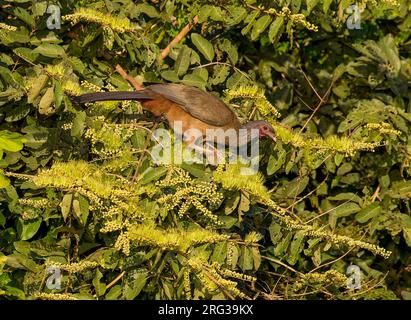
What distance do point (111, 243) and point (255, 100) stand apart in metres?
1.11

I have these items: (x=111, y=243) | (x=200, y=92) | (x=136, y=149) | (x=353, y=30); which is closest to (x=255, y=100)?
(x=200, y=92)

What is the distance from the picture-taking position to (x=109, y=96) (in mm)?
4742

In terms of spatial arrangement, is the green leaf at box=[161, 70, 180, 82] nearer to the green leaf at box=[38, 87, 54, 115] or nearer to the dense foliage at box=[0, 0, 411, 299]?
the dense foliage at box=[0, 0, 411, 299]

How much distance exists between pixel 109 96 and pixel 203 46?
82 cm

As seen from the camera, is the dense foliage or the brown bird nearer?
the dense foliage

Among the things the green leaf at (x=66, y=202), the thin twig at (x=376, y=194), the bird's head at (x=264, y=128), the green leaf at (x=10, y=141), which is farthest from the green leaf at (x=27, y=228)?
the thin twig at (x=376, y=194)

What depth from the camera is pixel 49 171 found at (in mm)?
4066

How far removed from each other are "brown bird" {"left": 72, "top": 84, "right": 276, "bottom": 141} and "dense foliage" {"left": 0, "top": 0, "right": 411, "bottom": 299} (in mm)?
59

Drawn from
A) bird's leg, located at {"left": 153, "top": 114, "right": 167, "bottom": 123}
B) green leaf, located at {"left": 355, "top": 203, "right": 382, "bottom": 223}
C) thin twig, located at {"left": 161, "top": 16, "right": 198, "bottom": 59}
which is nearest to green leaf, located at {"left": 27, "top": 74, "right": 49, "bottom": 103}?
bird's leg, located at {"left": 153, "top": 114, "right": 167, "bottom": 123}

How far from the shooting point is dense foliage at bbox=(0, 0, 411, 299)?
4.29 meters

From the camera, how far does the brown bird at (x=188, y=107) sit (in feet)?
16.8

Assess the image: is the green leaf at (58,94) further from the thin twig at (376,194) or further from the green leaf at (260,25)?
the thin twig at (376,194)

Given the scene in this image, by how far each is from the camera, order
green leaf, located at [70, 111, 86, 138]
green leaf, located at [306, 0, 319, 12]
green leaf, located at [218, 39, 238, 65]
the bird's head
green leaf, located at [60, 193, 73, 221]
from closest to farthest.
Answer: green leaf, located at [60, 193, 73, 221] < green leaf, located at [70, 111, 86, 138] < the bird's head < green leaf, located at [306, 0, 319, 12] < green leaf, located at [218, 39, 238, 65]

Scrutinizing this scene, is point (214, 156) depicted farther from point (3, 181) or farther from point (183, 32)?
point (3, 181)
